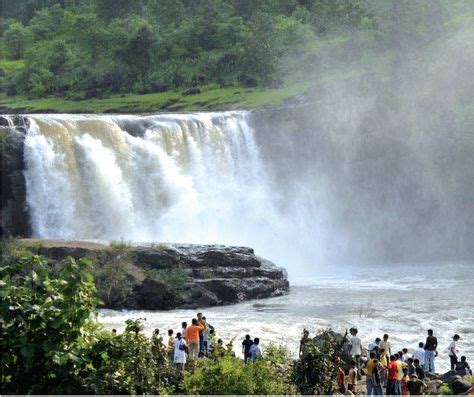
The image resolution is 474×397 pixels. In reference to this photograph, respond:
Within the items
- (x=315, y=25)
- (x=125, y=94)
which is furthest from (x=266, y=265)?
(x=315, y=25)

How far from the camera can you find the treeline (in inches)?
2773

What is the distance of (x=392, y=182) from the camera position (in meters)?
53.2

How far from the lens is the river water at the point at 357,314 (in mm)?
28672

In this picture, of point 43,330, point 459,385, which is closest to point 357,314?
point 459,385

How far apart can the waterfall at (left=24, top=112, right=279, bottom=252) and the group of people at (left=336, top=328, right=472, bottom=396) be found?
2151cm

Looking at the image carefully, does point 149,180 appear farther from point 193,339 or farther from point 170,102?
point 193,339

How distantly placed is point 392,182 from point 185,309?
2258 centimetres

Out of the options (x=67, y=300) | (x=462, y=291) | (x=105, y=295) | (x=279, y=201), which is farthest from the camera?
(x=279, y=201)

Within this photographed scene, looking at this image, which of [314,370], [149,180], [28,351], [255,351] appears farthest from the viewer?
[149,180]

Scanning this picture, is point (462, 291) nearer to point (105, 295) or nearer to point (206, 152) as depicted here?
point (105, 295)

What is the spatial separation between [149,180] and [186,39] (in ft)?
121

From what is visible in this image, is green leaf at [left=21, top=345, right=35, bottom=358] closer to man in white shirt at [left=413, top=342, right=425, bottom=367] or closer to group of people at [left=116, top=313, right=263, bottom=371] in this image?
group of people at [left=116, top=313, right=263, bottom=371]

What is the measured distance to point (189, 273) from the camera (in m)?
35.2

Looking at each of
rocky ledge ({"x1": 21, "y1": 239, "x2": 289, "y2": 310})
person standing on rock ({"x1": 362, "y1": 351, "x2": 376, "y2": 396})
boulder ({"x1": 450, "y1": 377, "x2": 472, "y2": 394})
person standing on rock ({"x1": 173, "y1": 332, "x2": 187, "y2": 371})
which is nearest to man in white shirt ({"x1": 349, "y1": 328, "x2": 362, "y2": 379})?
boulder ({"x1": 450, "y1": 377, "x2": 472, "y2": 394})
